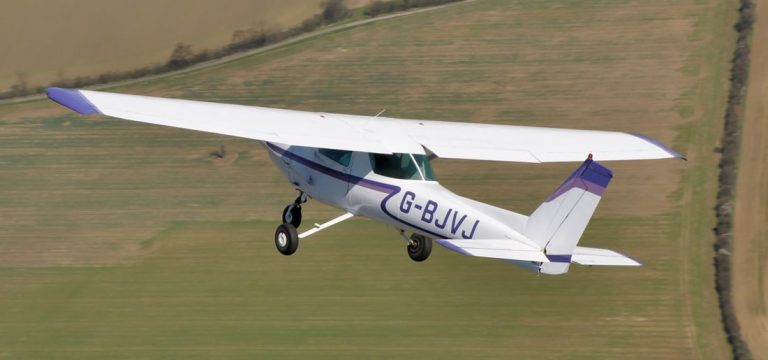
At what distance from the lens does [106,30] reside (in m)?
55.4

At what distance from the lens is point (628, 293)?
37.8m

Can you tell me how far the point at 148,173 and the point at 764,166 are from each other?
18.0 metres

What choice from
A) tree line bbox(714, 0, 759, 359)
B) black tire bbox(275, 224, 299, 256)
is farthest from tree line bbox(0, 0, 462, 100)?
black tire bbox(275, 224, 299, 256)

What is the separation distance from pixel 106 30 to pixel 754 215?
24507mm

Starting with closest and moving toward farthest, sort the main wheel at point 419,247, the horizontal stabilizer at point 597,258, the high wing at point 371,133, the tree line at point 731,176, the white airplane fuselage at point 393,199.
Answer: the horizontal stabilizer at point 597,258 → the white airplane fuselage at point 393,199 → the high wing at point 371,133 → the main wheel at point 419,247 → the tree line at point 731,176

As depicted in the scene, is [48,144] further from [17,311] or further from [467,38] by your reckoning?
[467,38]

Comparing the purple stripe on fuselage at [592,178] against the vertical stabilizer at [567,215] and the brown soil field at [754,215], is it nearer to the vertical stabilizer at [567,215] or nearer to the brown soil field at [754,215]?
the vertical stabilizer at [567,215]

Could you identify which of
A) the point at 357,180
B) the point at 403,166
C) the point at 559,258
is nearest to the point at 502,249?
the point at 559,258

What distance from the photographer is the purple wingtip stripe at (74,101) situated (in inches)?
1071

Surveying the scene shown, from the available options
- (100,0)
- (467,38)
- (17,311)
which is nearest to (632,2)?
(467,38)

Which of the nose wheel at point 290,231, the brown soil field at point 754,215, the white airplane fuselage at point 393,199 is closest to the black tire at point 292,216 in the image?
the nose wheel at point 290,231

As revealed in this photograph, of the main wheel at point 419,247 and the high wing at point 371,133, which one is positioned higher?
the high wing at point 371,133

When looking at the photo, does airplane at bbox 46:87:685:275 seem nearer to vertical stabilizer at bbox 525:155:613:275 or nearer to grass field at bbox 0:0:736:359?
vertical stabilizer at bbox 525:155:613:275

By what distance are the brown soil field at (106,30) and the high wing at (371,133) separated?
27.0 meters
